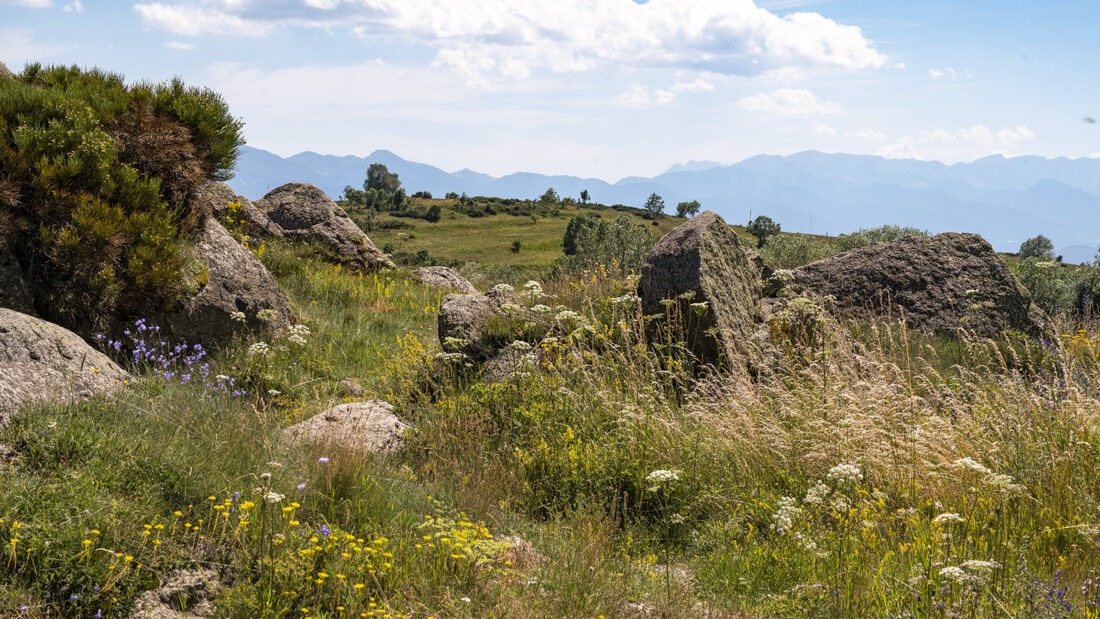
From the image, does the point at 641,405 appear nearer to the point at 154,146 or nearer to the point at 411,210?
the point at 154,146

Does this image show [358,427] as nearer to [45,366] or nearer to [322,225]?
[45,366]

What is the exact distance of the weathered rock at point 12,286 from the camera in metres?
7.16

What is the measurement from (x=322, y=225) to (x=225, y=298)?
8.05m

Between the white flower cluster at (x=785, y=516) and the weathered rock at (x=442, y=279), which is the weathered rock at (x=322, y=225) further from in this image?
the white flower cluster at (x=785, y=516)

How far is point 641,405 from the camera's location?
6879 millimetres

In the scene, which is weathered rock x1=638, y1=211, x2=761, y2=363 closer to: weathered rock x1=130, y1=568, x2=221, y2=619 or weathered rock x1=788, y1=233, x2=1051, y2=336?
weathered rock x1=788, y1=233, x2=1051, y2=336

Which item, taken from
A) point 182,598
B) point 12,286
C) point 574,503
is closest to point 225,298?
point 12,286

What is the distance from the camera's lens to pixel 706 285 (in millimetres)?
8594

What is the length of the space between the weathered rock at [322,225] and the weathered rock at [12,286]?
875 centimetres

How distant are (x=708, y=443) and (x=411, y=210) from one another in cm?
10159

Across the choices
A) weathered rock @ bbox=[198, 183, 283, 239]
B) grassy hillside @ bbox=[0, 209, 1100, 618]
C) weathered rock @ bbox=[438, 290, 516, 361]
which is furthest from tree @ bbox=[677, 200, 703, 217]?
grassy hillside @ bbox=[0, 209, 1100, 618]

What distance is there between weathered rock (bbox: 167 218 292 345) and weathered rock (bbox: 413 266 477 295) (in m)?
6.12

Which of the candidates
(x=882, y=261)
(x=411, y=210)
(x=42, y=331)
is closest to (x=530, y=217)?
(x=411, y=210)

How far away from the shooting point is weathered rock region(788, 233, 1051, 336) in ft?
37.6
